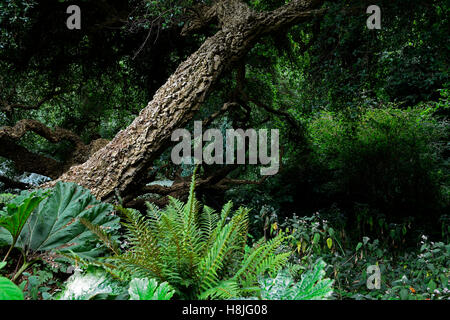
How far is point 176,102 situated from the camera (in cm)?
342

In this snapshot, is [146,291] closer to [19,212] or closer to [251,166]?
[19,212]

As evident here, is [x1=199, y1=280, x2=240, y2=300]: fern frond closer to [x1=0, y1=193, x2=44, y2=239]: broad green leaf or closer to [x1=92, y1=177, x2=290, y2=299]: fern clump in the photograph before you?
[x1=92, y1=177, x2=290, y2=299]: fern clump

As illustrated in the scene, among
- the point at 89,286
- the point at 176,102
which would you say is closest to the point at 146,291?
the point at 89,286

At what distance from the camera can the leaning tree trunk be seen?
317 centimetres

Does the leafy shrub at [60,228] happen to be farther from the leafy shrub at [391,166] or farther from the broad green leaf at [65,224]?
the leafy shrub at [391,166]

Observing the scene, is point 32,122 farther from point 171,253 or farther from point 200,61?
point 171,253

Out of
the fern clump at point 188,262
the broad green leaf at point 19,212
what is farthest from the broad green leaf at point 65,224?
the fern clump at point 188,262

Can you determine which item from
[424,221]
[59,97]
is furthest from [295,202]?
[59,97]

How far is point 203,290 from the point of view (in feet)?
5.04

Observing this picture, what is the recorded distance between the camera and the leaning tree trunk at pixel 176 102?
3172 millimetres

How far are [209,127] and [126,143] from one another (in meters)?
2.07

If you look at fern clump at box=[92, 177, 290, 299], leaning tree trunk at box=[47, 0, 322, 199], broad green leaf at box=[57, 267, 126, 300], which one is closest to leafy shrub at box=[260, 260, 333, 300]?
fern clump at box=[92, 177, 290, 299]

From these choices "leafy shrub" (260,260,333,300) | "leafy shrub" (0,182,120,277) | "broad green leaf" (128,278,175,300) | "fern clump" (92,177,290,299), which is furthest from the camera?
"leafy shrub" (0,182,120,277)

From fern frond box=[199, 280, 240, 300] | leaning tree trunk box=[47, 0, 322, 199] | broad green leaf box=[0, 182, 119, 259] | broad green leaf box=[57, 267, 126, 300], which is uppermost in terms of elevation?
leaning tree trunk box=[47, 0, 322, 199]
